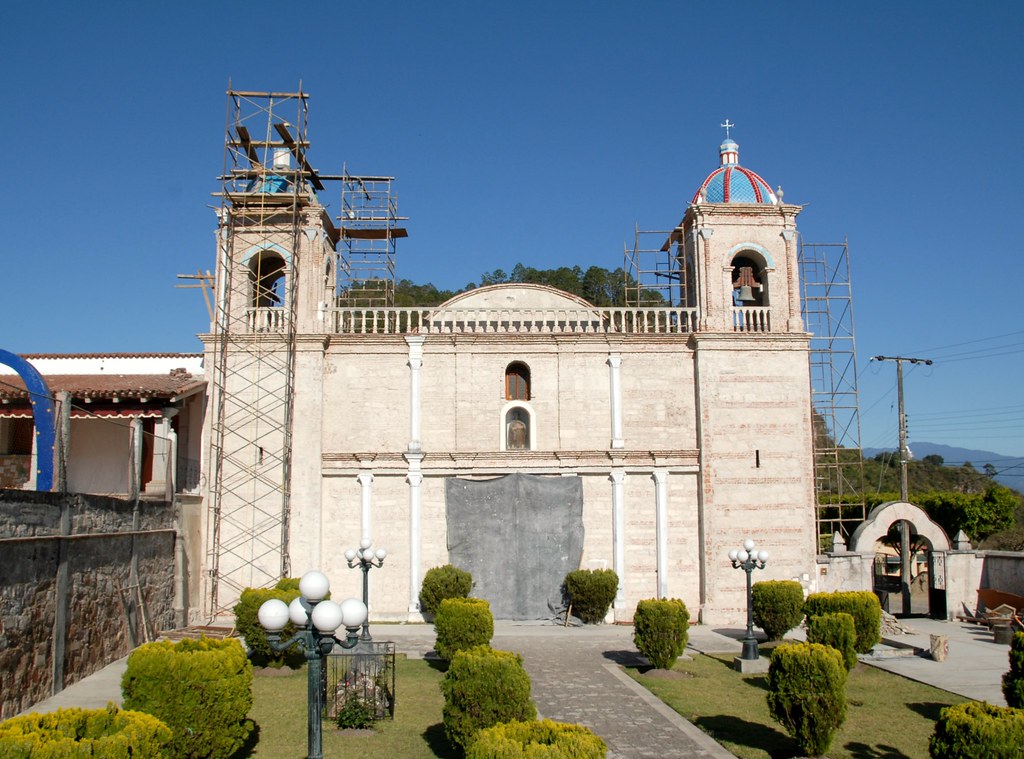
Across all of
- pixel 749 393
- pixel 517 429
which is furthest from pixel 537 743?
pixel 749 393

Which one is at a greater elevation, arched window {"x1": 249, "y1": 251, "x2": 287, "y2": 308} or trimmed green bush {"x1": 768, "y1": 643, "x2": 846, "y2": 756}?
arched window {"x1": 249, "y1": 251, "x2": 287, "y2": 308}

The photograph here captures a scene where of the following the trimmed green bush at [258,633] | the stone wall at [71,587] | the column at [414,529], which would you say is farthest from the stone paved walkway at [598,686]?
the stone wall at [71,587]

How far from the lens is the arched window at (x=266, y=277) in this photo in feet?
84.4

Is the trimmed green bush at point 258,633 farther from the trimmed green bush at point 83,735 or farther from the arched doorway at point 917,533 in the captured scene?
the arched doorway at point 917,533

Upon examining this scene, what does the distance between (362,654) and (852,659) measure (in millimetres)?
9405

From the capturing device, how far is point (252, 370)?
80.8ft

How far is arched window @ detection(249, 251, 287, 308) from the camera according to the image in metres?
25.7

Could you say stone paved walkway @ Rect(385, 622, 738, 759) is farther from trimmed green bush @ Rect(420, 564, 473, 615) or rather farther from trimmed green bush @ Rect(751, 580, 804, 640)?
trimmed green bush @ Rect(751, 580, 804, 640)

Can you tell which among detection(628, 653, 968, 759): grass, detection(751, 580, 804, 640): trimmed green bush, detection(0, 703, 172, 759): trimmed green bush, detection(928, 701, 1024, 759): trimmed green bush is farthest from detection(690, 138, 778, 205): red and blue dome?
detection(0, 703, 172, 759): trimmed green bush

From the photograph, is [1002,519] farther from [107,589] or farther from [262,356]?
[107,589]

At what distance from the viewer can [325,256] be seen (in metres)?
26.1

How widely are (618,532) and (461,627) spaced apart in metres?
8.51

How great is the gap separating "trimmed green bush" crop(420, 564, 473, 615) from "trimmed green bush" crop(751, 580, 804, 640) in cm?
771

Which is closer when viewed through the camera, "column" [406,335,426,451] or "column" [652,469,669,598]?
"column" [652,469,669,598]
